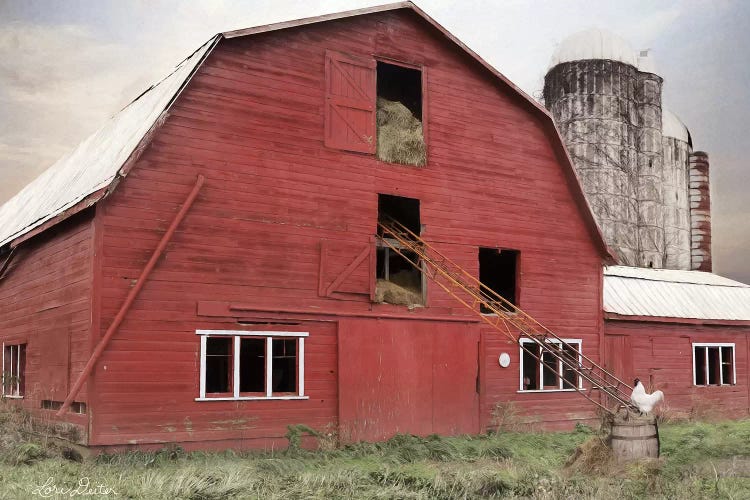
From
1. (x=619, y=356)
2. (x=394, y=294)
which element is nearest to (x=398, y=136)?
(x=394, y=294)

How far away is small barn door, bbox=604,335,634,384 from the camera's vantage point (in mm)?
23000

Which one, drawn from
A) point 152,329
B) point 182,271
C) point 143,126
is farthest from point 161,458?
Answer: point 143,126

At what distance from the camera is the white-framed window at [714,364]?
25.6m

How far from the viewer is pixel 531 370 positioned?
2141cm

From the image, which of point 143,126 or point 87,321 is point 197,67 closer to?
point 143,126

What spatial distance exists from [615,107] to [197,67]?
27.9m

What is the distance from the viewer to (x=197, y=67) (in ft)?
53.4

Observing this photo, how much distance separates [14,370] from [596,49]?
99.8 ft

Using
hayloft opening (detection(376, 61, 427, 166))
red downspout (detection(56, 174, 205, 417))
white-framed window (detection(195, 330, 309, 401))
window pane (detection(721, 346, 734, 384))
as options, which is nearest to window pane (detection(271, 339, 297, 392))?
white-framed window (detection(195, 330, 309, 401))

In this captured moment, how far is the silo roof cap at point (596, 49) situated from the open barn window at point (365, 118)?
2381cm

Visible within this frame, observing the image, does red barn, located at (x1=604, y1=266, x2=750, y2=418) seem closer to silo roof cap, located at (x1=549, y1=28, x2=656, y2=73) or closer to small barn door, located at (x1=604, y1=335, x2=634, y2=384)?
small barn door, located at (x1=604, y1=335, x2=634, y2=384)

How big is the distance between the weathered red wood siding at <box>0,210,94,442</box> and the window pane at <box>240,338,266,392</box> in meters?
3.08

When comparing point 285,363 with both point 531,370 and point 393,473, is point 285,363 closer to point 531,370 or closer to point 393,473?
point 393,473

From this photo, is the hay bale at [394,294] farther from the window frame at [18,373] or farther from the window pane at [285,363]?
the window frame at [18,373]
